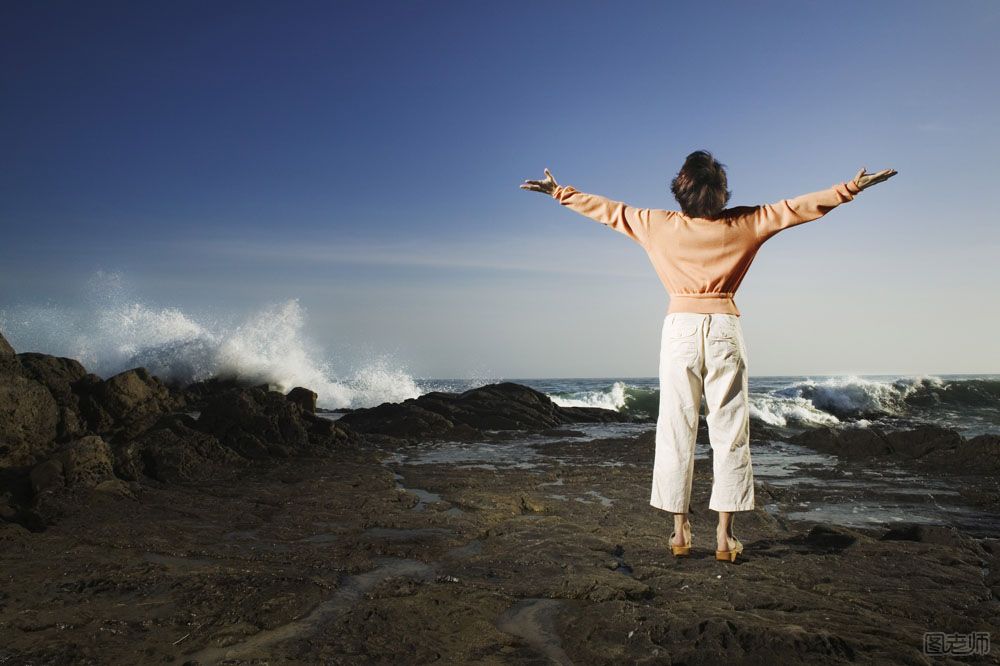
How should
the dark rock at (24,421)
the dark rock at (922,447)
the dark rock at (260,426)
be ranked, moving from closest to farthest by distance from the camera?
the dark rock at (24,421), the dark rock at (922,447), the dark rock at (260,426)

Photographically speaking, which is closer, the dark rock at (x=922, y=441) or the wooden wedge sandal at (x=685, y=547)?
the wooden wedge sandal at (x=685, y=547)

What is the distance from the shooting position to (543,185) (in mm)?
4094

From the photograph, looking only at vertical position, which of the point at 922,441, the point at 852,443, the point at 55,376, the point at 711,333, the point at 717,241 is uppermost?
the point at 717,241

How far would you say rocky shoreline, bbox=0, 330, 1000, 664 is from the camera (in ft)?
8.02

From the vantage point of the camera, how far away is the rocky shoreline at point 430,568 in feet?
8.02

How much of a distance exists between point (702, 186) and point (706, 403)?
4.05 ft

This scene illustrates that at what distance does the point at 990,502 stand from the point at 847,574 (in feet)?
15.0

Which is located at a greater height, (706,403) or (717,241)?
(717,241)

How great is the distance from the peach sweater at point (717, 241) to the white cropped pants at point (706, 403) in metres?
0.13
